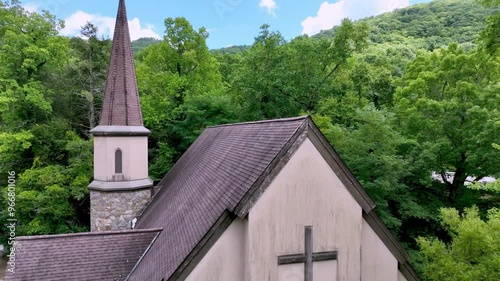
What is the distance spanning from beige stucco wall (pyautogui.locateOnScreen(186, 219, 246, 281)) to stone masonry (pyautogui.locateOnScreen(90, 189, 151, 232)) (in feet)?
26.4

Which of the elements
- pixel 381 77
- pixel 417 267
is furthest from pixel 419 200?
pixel 381 77

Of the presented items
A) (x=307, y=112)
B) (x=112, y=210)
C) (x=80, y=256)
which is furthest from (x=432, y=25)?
(x=80, y=256)

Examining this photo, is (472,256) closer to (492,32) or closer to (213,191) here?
(492,32)

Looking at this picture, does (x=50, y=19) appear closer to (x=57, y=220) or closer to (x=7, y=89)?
(x=7, y=89)

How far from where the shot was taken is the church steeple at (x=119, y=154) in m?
12.7

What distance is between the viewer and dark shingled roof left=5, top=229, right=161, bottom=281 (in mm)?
7039

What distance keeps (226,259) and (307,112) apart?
14.4 meters

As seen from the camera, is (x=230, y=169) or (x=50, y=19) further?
(x=50, y=19)

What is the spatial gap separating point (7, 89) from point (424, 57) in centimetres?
2481

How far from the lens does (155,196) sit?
13.4 m

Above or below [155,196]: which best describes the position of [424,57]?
above

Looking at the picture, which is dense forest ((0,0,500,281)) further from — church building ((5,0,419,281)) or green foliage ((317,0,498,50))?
green foliage ((317,0,498,50))

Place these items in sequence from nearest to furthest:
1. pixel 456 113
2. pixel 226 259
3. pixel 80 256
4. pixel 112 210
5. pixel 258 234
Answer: pixel 258 234 < pixel 226 259 < pixel 80 256 < pixel 112 210 < pixel 456 113

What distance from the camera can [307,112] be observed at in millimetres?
19266
